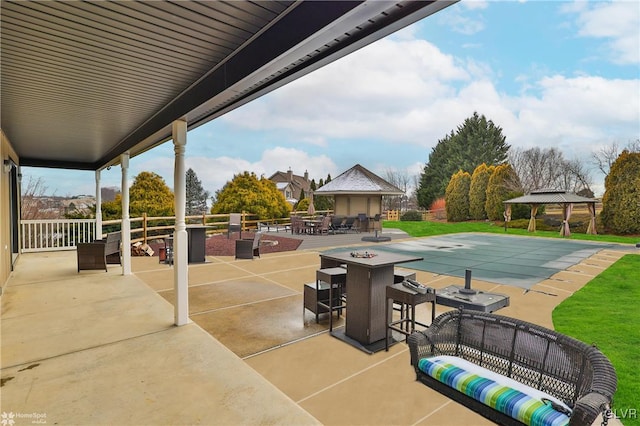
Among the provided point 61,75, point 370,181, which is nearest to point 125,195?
point 61,75

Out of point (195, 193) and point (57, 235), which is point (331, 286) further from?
point (195, 193)

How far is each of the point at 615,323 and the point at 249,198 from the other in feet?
51.3

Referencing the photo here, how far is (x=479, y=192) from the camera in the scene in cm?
2467

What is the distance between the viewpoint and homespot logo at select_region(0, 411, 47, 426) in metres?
2.22

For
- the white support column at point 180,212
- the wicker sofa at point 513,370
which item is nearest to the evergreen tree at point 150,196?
the white support column at point 180,212

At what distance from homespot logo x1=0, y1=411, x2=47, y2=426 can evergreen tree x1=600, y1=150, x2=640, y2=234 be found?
861 inches

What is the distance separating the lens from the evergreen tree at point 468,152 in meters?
32.8

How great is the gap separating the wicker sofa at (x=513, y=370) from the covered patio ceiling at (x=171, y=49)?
2091 mm

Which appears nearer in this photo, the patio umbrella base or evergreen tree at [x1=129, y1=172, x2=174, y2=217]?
the patio umbrella base

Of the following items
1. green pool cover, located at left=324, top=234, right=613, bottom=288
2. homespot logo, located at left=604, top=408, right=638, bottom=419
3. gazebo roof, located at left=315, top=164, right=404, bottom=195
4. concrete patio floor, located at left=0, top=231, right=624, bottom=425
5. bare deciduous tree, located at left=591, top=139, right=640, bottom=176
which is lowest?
green pool cover, located at left=324, top=234, right=613, bottom=288

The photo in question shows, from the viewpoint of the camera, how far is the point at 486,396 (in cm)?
185

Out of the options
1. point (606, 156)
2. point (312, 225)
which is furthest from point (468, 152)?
point (312, 225)

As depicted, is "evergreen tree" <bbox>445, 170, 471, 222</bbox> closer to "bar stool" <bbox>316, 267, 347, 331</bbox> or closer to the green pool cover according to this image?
the green pool cover

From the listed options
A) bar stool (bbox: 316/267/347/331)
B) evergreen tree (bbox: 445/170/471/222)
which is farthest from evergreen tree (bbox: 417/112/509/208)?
bar stool (bbox: 316/267/347/331)
